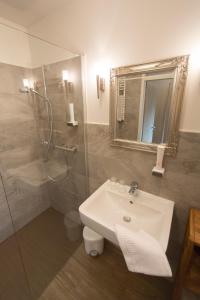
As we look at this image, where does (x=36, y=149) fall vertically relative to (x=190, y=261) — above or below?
above

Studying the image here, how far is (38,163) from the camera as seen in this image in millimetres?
1951

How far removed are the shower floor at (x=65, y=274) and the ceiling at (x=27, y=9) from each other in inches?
91.1

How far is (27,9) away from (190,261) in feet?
7.85

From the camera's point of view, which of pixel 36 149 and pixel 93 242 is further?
pixel 36 149

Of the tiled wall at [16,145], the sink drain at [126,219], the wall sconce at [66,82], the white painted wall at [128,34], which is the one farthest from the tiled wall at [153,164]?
the tiled wall at [16,145]

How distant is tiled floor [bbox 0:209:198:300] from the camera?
1.28m

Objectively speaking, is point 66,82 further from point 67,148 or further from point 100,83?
point 67,148

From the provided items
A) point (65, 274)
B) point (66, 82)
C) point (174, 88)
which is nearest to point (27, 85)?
point (66, 82)

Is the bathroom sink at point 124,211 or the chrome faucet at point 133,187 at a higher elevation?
the chrome faucet at point 133,187

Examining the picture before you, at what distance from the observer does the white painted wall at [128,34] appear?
2.86ft

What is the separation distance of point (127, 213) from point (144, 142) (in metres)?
0.62

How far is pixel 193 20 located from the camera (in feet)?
2.73

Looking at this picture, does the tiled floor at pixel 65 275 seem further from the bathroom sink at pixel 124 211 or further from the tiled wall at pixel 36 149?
the bathroom sink at pixel 124 211

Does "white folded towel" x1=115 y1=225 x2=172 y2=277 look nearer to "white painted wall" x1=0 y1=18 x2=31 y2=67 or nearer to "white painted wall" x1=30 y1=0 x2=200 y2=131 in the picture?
"white painted wall" x1=30 y1=0 x2=200 y2=131
